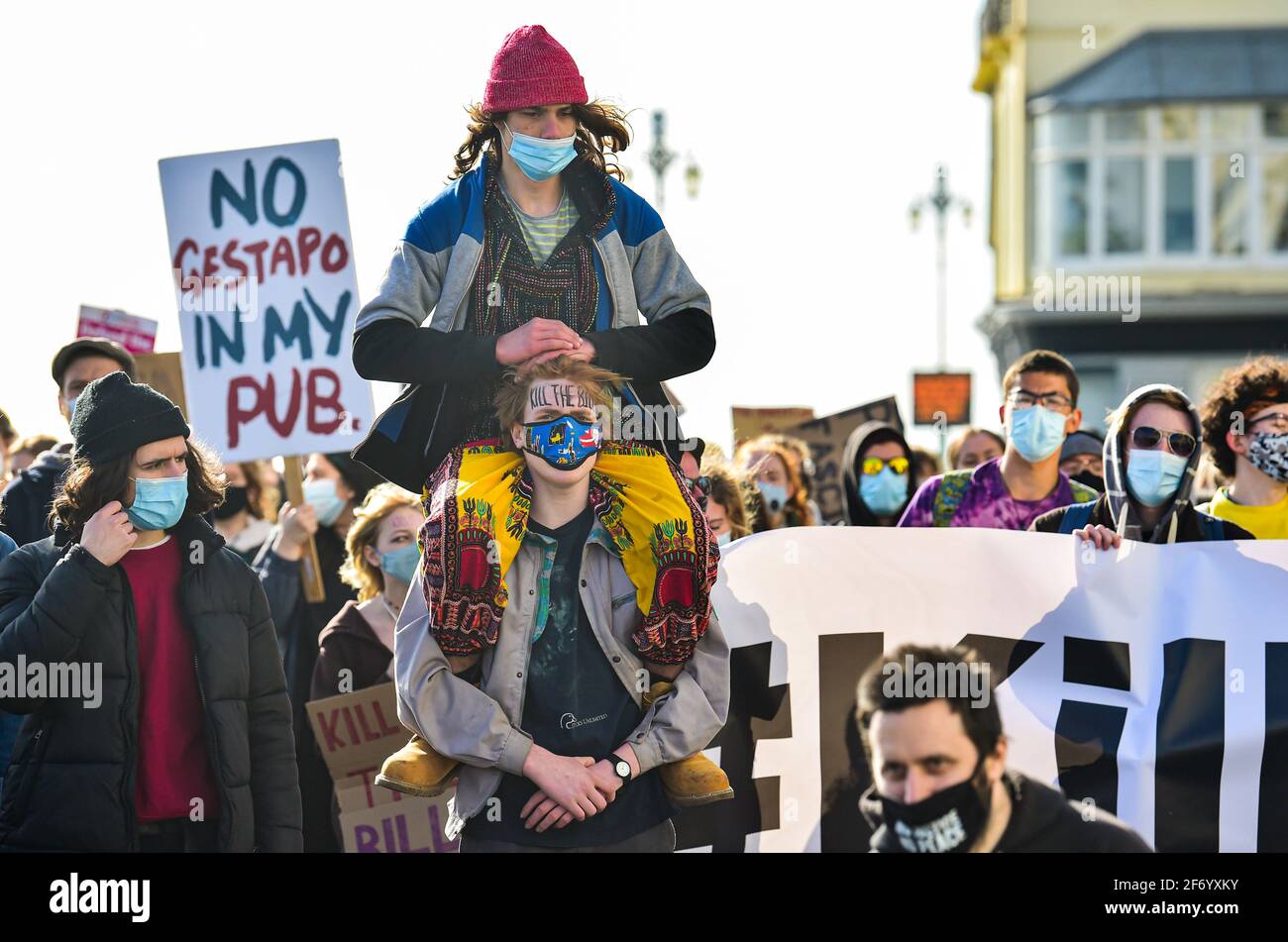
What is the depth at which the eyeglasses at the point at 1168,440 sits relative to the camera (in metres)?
5.27

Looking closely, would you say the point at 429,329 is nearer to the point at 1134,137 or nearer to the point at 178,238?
the point at 178,238

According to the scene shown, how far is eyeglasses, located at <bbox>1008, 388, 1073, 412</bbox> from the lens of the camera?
20.5 ft

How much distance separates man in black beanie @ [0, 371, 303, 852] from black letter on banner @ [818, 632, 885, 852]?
142 cm

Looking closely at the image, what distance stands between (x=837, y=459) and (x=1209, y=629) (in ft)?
13.2

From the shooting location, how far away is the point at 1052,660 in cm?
518

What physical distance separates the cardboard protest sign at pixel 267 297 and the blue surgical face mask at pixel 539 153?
262 centimetres

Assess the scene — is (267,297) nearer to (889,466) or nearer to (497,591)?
(889,466)

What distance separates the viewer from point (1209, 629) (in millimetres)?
5129

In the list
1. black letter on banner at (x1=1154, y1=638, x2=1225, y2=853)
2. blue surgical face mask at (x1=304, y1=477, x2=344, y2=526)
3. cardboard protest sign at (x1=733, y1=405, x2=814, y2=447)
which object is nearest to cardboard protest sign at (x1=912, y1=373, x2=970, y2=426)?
cardboard protest sign at (x1=733, y1=405, x2=814, y2=447)

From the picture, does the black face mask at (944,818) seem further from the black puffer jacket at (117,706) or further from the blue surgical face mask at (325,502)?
the blue surgical face mask at (325,502)

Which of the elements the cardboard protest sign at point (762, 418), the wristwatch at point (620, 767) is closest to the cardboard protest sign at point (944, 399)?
the cardboard protest sign at point (762, 418)

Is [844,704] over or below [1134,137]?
below

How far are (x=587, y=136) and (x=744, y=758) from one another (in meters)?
1.79
